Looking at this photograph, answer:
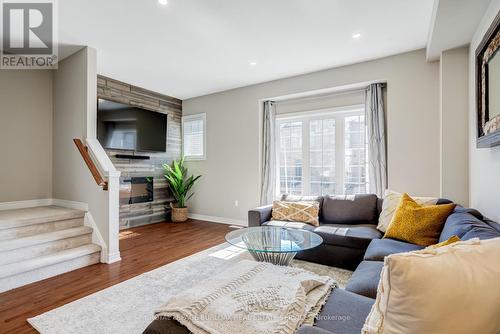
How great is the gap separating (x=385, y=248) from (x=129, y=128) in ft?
14.4

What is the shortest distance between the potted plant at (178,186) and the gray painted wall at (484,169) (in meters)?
4.61

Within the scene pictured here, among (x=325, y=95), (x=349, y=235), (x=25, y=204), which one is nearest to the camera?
(x=349, y=235)

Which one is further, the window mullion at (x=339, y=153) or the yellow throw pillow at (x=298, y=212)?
the window mullion at (x=339, y=153)

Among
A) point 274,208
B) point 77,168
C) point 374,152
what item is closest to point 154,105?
point 77,168

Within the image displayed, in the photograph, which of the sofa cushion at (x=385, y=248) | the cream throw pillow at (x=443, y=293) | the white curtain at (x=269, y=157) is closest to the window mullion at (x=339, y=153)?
the white curtain at (x=269, y=157)

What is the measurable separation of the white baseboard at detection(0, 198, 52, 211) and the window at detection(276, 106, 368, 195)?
3902 millimetres

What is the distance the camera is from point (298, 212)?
3.44 m

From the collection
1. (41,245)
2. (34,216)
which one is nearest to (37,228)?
(34,216)

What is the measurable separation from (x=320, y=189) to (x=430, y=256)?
374 centimetres

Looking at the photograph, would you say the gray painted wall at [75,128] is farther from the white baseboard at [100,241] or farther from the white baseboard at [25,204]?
the white baseboard at [25,204]

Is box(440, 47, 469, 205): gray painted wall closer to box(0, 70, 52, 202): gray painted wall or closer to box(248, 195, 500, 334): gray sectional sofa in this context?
box(248, 195, 500, 334): gray sectional sofa

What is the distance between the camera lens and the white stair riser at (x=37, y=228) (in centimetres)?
277

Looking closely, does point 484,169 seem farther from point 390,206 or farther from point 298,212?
point 298,212

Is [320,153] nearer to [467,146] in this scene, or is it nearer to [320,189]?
[320,189]
